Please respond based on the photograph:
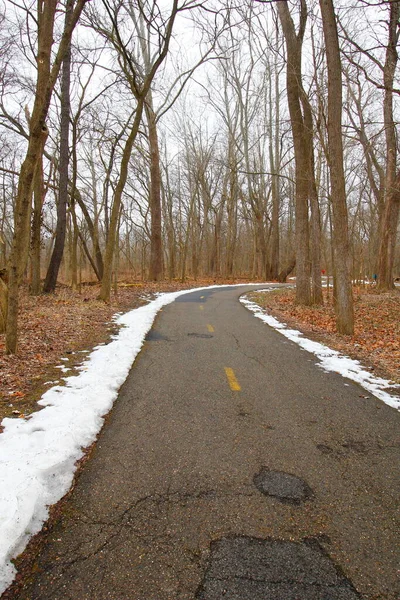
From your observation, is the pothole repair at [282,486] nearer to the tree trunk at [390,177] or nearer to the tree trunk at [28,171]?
the tree trunk at [28,171]

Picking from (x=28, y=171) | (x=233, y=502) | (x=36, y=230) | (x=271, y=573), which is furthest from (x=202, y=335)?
(x=36, y=230)

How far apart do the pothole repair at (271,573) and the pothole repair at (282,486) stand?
1.42 feet

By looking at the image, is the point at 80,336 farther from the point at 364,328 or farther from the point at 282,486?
the point at 364,328

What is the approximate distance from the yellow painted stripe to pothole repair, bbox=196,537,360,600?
2701mm

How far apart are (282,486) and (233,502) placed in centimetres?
46

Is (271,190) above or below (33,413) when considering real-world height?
above

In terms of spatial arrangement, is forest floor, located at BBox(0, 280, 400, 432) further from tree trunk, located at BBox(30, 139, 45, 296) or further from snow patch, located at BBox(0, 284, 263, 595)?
tree trunk, located at BBox(30, 139, 45, 296)

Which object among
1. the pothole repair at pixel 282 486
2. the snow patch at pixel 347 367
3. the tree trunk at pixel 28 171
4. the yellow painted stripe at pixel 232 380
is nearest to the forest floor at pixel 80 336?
the snow patch at pixel 347 367

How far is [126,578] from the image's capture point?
1.92 metres

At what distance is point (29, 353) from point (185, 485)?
4.77 metres

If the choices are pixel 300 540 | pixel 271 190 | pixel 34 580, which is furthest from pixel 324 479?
pixel 271 190

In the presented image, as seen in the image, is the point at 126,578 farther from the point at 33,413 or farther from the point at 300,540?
the point at 33,413

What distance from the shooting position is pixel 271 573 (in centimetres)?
195

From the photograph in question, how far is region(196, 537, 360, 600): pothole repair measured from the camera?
1.83 metres
